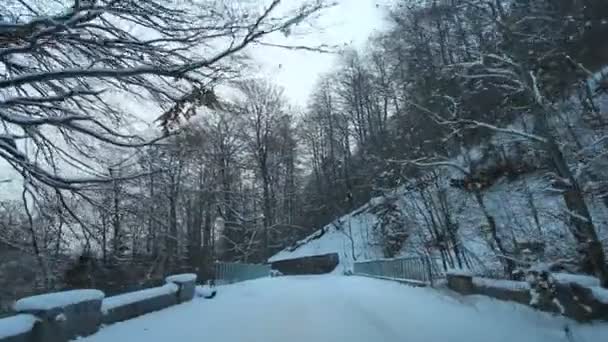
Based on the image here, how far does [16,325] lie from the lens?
12.6ft

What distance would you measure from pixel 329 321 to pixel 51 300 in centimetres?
354

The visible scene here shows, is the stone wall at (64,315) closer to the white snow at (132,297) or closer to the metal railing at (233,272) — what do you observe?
the white snow at (132,297)

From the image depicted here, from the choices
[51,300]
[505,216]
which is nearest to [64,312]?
[51,300]

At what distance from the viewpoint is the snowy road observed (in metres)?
3.88

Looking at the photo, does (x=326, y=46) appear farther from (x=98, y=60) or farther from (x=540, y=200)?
(x=540, y=200)

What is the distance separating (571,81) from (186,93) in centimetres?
1031

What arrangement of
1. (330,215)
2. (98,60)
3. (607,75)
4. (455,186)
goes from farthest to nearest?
1. (330,215)
2. (455,186)
3. (607,75)
4. (98,60)

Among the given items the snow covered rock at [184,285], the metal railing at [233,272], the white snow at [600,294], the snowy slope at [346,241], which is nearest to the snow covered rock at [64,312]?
the snow covered rock at [184,285]

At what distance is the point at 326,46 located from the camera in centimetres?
475

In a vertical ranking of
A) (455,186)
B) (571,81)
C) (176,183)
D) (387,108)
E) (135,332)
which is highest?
(387,108)

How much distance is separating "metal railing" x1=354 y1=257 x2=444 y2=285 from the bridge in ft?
2.82

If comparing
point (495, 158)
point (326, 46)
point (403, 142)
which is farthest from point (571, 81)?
point (326, 46)

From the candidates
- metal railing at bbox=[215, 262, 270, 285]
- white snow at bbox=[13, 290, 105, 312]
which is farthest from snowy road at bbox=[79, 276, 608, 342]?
metal railing at bbox=[215, 262, 270, 285]

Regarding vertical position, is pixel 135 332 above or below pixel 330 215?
below
